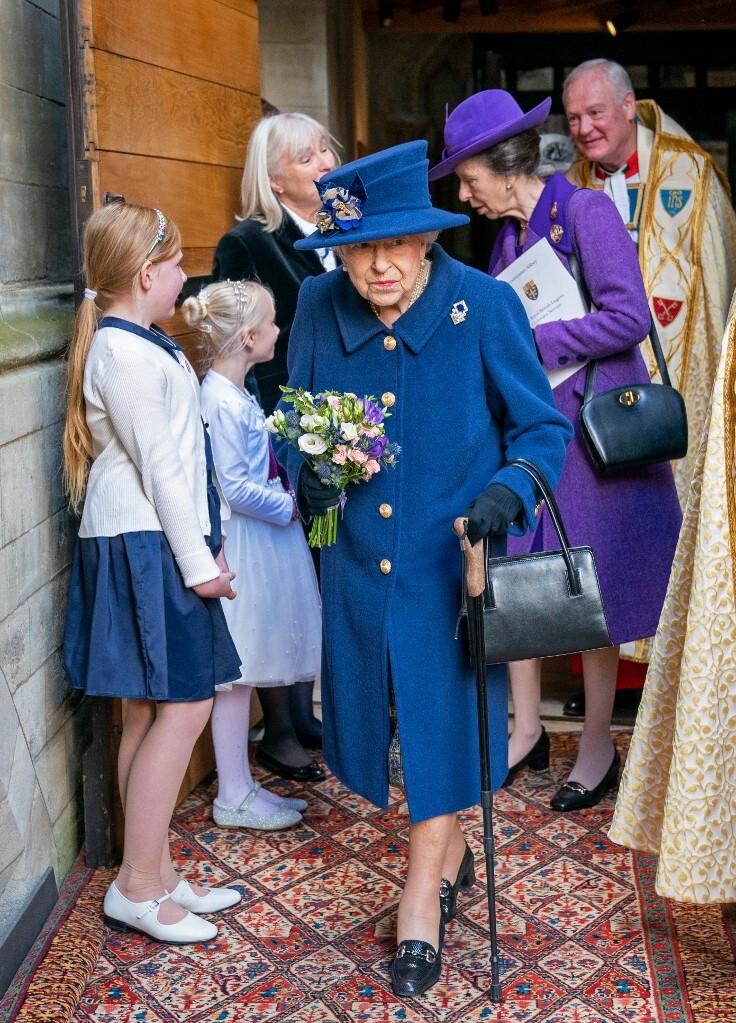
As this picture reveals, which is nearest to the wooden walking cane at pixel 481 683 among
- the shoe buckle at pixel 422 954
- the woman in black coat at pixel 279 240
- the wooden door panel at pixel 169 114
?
the shoe buckle at pixel 422 954

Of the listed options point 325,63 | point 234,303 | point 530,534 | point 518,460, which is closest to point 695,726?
point 518,460

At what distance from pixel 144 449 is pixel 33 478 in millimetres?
356

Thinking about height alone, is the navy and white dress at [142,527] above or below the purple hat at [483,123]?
below

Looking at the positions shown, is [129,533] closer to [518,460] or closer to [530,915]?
[518,460]

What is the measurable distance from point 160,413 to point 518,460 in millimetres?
818

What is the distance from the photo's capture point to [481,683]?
2.67 meters

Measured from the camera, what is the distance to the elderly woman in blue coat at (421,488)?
107 inches

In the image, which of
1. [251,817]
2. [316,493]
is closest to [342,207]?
[316,493]

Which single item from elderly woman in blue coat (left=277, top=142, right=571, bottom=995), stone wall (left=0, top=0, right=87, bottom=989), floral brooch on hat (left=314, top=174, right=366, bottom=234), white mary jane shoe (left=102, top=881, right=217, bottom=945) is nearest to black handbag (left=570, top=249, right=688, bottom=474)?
elderly woman in blue coat (left=277, top=142, right=571, bottom=995)

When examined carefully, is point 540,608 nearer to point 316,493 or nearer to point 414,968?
point 316,493

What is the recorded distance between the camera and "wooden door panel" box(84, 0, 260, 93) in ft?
10.9

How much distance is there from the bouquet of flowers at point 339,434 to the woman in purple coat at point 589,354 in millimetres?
1059

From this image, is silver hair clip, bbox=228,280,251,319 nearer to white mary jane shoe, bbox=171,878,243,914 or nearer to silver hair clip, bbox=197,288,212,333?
silver hair clip, bbox=197,288,212,333

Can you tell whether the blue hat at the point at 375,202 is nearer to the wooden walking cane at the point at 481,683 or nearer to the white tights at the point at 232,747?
the wooden walking cane at the point at 481,683
